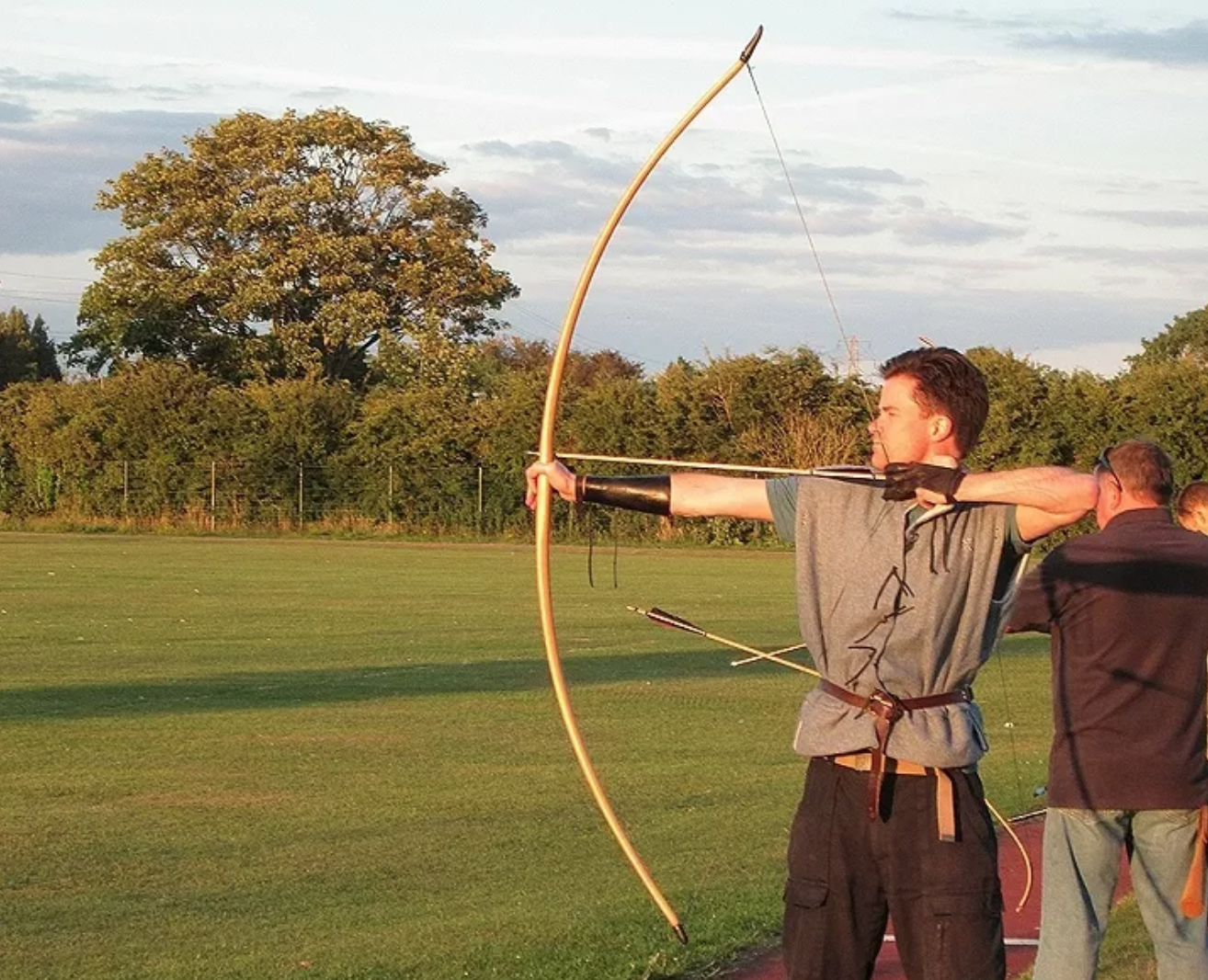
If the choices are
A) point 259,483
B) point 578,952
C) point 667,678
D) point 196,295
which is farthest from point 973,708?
point 196,295

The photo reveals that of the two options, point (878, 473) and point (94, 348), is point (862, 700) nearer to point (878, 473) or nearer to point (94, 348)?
point (878, 473)

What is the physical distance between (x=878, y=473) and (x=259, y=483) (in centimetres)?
5179

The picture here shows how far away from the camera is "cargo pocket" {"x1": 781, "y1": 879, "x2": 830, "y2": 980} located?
4.91 m

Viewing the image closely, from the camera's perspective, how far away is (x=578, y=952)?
798cm

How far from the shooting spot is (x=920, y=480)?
4805 mm

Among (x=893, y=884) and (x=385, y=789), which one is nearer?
(x=893, y=884)

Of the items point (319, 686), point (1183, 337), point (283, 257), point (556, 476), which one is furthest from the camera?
point (1183, 337)

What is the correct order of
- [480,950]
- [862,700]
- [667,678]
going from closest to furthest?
[862,700]
[480,950]
[667,678]

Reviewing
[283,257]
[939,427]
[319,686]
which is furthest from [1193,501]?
[283,257]

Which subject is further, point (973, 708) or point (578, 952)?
point (578, 952)

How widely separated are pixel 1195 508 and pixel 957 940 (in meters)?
4.14

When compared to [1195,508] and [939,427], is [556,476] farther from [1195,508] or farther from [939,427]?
[1195,508]

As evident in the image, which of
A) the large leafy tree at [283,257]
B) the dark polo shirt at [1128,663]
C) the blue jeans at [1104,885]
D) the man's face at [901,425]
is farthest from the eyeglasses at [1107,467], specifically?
the large leafy tree at [283,257]

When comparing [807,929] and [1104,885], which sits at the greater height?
[807,929]
